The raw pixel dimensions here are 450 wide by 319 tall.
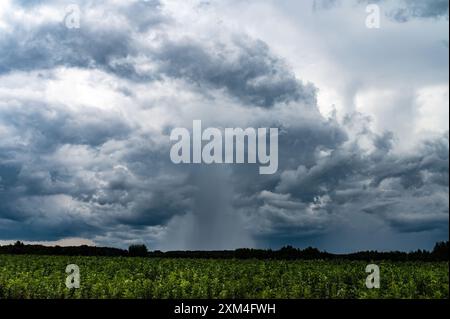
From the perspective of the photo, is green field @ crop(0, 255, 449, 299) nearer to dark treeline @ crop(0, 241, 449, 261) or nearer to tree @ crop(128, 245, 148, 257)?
dark treeline @ crop(0, 241, 449, 261)

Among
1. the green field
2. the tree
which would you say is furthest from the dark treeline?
the green field

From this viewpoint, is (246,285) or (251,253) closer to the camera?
(246,285)

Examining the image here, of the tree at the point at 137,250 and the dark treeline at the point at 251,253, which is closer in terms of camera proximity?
the dark treeline at the point at 251,253

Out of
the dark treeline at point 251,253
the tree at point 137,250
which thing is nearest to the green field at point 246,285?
the dark treeline at point 251,253

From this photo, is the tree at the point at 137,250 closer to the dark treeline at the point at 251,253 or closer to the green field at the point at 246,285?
the dark treeline at the point at 251,253

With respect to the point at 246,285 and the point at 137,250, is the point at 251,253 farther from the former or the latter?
the point at 246,285

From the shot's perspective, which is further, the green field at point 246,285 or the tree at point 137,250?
the tree at point 137,250

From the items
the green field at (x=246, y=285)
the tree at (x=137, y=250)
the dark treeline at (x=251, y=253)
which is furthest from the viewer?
the tree at (x=137, y=250)

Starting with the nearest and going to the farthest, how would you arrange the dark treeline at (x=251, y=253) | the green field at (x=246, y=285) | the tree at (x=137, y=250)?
the green field at (x=246, y=285) → the dark treeline at (x=251, y=253) → the tree at (x=137, y=250)

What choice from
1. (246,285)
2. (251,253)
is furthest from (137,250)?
(246,285)

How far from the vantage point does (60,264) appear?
47656 mm
